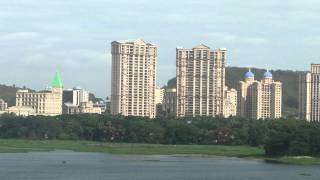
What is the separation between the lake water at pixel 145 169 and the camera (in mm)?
46500

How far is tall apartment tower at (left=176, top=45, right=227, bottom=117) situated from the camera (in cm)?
13762

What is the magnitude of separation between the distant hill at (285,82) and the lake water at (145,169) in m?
99.9

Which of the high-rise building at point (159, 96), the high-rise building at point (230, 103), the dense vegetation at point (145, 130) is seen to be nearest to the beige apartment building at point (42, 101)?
the high-rise building at point (159, 96)

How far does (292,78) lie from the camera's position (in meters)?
193

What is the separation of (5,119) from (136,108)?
32986 millimetres

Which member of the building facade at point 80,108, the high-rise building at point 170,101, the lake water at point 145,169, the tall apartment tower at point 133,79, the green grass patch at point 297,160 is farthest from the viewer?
the building facade at point 80,108

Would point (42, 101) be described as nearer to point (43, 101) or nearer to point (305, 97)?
point (43, 101)

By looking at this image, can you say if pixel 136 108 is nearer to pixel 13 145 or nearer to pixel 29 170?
pixel 13 145

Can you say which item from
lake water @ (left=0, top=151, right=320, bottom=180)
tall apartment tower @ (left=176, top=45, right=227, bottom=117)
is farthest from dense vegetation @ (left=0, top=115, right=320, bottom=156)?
tall apartment tower @ (left=176, top=45, right=227, bottom=117)

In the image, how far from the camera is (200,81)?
454 ft

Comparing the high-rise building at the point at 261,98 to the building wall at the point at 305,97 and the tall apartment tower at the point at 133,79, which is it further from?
the tall apartment tower at the point at 133,79

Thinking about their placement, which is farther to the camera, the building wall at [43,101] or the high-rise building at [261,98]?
the building wall at [43,101]

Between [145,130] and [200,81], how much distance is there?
142ft

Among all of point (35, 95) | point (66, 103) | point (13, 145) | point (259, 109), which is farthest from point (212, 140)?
point (66, 103)
